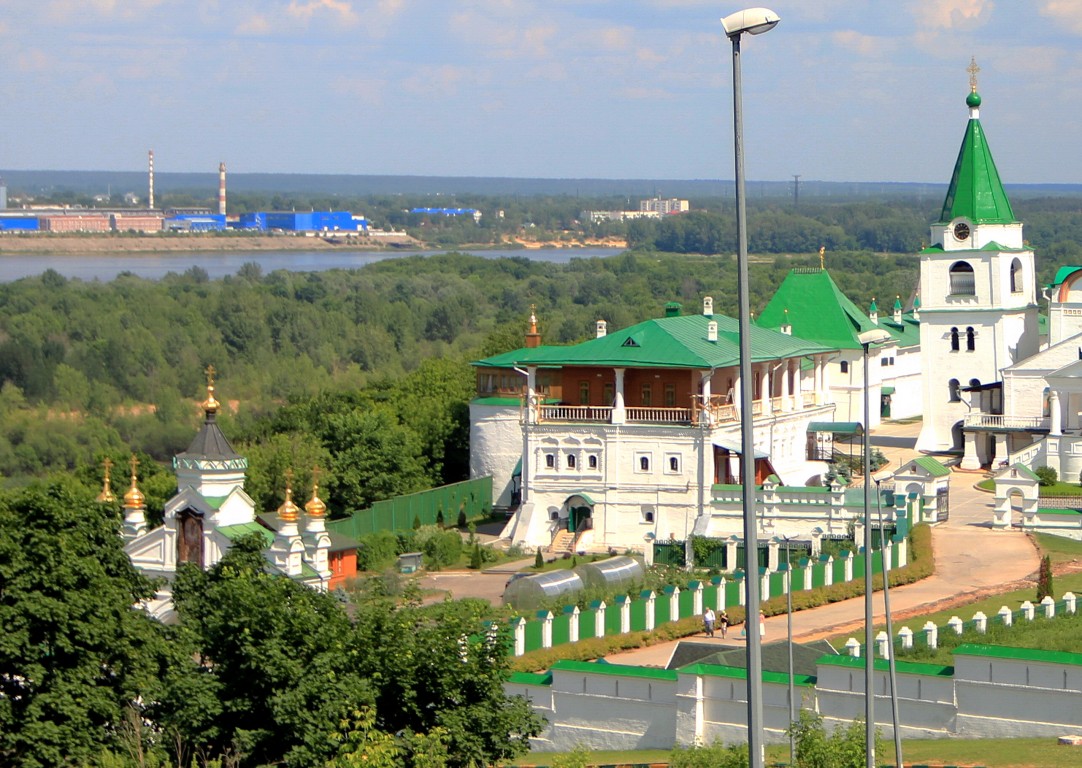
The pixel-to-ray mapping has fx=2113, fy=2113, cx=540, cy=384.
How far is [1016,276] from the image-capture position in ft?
162

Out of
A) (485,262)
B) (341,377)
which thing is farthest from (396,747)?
(485,262)

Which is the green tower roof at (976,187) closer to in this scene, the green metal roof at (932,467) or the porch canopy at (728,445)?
the green metal roof at (932,467)

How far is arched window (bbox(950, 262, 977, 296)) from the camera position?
1937 inches

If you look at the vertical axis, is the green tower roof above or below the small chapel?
above

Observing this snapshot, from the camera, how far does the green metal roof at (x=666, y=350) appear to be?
3959 centimetres

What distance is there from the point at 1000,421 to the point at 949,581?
12739 millimetres

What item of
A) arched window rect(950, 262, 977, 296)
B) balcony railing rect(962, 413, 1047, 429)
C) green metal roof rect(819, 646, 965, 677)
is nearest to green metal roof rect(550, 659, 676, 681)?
green metal roof rect(819, 646, 965, 677)

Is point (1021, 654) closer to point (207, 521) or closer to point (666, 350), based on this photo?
point (207, 521)

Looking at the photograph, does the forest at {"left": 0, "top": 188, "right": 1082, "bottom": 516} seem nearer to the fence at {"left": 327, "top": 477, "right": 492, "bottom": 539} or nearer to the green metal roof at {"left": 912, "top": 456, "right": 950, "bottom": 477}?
the fence at {"left": 327, "top": 477, "right": 492, "bottom": 539}

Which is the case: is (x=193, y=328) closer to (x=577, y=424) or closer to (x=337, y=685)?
(x=577, y=424)

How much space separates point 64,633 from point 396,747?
472cm

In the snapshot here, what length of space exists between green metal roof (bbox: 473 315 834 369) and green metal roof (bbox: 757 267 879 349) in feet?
37.7

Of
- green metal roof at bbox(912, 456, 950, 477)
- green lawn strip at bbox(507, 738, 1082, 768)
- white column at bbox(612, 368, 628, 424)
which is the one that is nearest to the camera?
green lawn strip at bbox(507, 738, 1082, 768)

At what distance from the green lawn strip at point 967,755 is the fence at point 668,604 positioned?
592 cm
